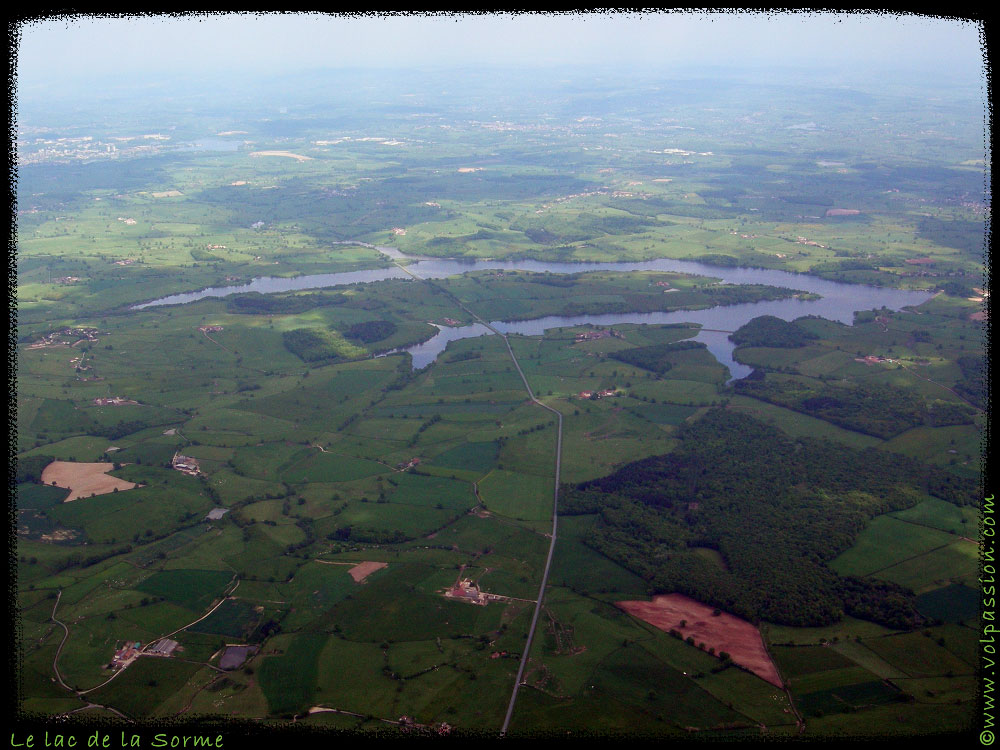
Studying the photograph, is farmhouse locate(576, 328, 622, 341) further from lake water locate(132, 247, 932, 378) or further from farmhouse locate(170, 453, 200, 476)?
farmhouse locate(170, 453, 200, 476)

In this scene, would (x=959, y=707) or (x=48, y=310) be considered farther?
(x=48, y=310)

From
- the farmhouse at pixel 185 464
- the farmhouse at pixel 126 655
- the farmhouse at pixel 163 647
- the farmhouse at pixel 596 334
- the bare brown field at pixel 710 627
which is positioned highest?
the farmhouse at pixel 126 655

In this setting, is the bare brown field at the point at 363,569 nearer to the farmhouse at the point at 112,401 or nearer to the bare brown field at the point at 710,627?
the bare brown field at the point at 710,627

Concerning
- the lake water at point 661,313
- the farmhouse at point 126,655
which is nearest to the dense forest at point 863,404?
the lake water at point 661,313

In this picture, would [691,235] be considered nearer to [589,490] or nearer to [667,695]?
[589,490]

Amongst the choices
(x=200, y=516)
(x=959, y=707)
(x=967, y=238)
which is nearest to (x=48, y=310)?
(x=200, y=516)

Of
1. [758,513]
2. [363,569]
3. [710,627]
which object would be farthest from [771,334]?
[363,569]
